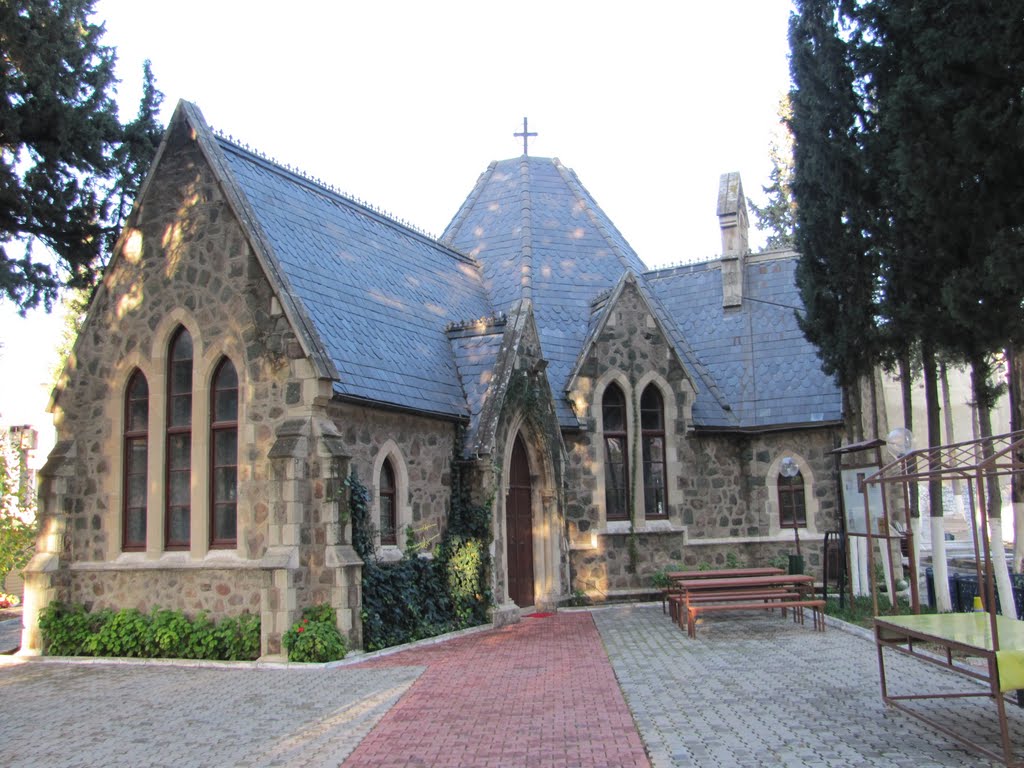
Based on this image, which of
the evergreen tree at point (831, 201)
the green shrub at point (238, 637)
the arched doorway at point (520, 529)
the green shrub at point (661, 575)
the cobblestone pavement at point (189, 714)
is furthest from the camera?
the green shrub at point (661, 575)

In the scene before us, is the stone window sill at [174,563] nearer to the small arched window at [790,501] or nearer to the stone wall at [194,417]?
the stone wall at [194,417]

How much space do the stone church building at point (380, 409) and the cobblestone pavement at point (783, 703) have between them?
4.12 meters

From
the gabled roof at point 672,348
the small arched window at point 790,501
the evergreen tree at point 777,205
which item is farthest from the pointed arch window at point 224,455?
the evergreen tree at point 777,205

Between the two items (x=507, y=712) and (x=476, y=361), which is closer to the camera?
(x=507, y=712)

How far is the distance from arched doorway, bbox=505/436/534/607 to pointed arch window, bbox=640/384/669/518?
2826mm

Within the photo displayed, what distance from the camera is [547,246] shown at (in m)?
22.3

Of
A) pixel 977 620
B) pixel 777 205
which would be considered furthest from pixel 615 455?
pixel 777 205

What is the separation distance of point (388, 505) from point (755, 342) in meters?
11.3

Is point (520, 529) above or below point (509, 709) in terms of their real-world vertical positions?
above

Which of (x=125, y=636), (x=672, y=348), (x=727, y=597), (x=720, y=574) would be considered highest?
(x=672, y=348)

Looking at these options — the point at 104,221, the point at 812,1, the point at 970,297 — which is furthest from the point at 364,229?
the point at 970,297

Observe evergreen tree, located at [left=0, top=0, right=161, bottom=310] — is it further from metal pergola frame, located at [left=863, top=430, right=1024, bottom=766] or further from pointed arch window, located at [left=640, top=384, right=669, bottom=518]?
metal pergola frame, located at [left=863, top=430, right=1024, bottom=766]

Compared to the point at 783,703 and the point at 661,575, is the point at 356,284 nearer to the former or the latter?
the point at 661,575

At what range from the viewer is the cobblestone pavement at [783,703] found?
7.20 metres
